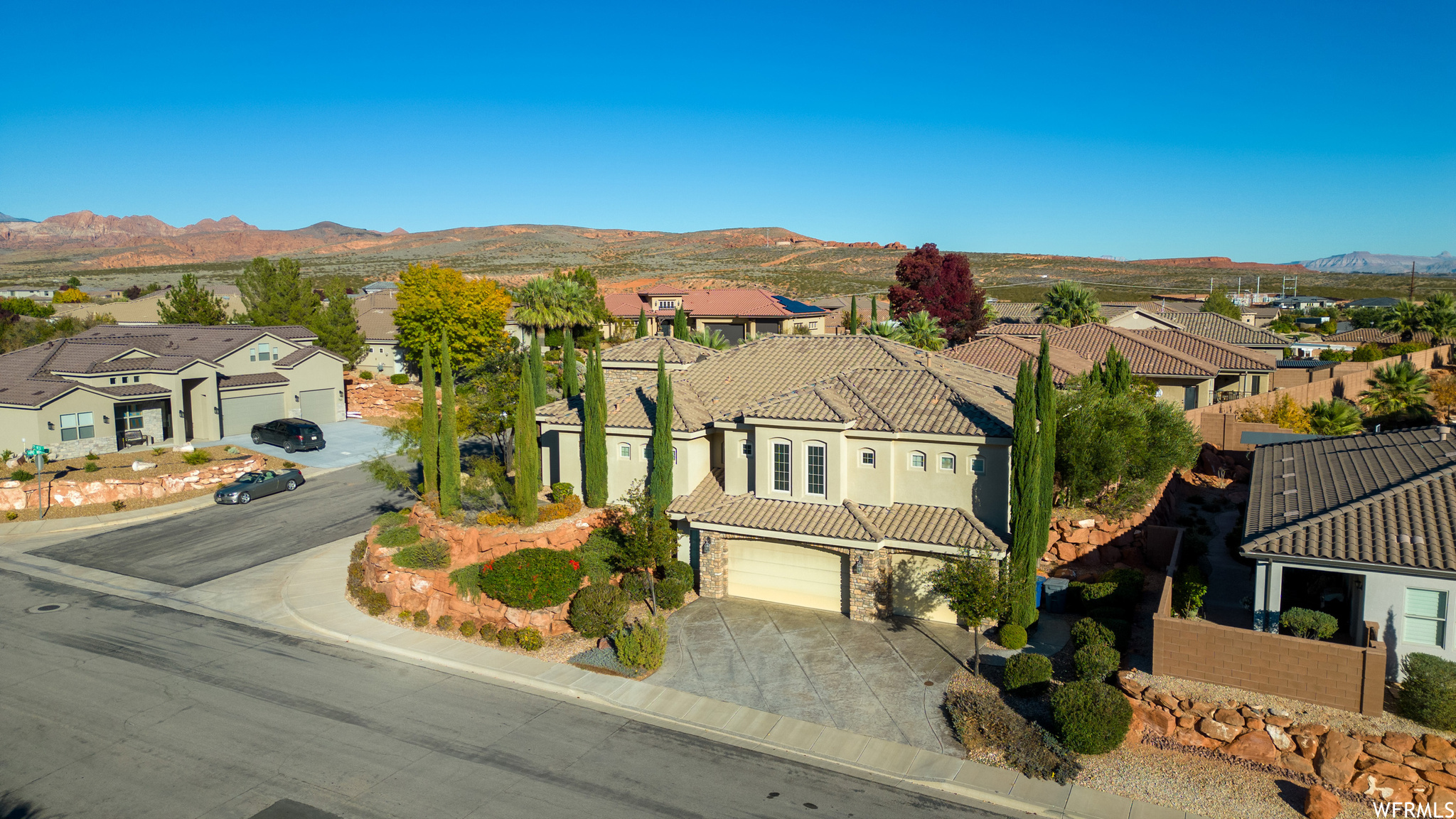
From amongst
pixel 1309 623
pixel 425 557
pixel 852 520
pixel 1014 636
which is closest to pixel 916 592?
pixel 852 520

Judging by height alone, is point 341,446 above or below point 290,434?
below

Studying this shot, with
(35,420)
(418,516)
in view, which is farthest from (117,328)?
(418,516)

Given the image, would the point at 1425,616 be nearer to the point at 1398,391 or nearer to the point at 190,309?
the point at 1398,391

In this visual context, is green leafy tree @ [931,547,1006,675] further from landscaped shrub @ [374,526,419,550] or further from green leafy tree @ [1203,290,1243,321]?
green leafy tree @ [1203,290,1243,321]

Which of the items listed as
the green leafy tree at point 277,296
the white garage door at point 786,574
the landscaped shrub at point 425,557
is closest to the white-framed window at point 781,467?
the white garage door at point 786,574

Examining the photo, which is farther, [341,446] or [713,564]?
[341,446]

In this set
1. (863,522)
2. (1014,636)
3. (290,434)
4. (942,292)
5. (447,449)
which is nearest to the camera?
(1014,636)

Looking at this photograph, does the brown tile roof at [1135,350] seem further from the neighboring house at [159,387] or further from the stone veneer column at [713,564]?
the neighboring house at [159,387]
